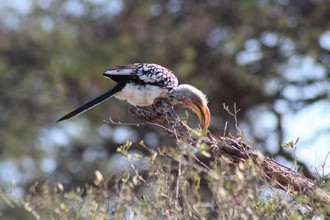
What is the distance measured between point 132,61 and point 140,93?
472 centimetres

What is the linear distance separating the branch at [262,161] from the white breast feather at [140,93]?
83 cm

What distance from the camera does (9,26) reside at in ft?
41.0

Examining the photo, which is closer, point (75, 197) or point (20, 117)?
point (75, 197)

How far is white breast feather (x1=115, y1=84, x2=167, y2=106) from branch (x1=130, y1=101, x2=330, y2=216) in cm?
83

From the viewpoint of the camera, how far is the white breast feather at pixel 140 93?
603 cm

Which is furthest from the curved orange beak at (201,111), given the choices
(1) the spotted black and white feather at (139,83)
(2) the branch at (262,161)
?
(2) the branch at (262,161)

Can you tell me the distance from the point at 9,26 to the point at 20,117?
1.20m

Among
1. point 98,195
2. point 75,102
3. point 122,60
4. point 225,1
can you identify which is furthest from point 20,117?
point 98,195

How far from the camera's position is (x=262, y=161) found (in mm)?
3963

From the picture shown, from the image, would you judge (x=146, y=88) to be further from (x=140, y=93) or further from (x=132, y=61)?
(x=132, y=61)

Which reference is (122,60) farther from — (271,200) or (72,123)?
(271,200)

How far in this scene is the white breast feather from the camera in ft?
19.8

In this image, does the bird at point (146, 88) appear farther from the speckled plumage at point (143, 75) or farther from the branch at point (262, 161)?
the branch at point (262, 161)

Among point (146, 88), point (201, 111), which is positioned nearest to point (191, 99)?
point (201, 111)
